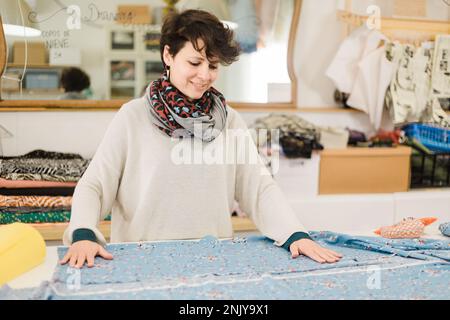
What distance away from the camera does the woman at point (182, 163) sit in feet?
4.69

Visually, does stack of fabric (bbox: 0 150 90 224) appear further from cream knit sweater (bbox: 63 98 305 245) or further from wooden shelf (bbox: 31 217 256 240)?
cream knit sweater (bbox: 63 98 305 245)

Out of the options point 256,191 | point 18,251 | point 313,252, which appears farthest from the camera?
point 256,191

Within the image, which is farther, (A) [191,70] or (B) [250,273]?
(A) [191,70]

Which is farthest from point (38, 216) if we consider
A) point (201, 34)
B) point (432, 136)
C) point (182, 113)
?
point (432, 136)

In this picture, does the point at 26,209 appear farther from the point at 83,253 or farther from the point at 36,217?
the point at 83,253

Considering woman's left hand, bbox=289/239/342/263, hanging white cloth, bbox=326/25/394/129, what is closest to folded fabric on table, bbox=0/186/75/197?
woman's left hand, bbox=289/239/342/263

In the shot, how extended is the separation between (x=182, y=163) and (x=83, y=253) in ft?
1.40

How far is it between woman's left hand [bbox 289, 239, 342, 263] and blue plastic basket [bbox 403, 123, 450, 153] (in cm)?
186

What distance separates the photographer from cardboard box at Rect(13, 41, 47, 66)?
257 cm

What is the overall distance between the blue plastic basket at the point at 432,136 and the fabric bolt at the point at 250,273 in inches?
62.9

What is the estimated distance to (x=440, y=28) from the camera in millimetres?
2695

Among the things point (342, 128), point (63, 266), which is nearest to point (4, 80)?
point (63, 266)

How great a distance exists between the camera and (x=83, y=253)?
1.21m

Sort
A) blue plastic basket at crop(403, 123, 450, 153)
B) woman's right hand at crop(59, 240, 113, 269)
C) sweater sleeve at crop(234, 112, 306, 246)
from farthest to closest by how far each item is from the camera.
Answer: blue plastic basket at crop(403, 123, 450, 153) < sweater sleeve at crop(234, 112, 306, 246) < woman's right hand at crop(59, 240, 113, 269)
